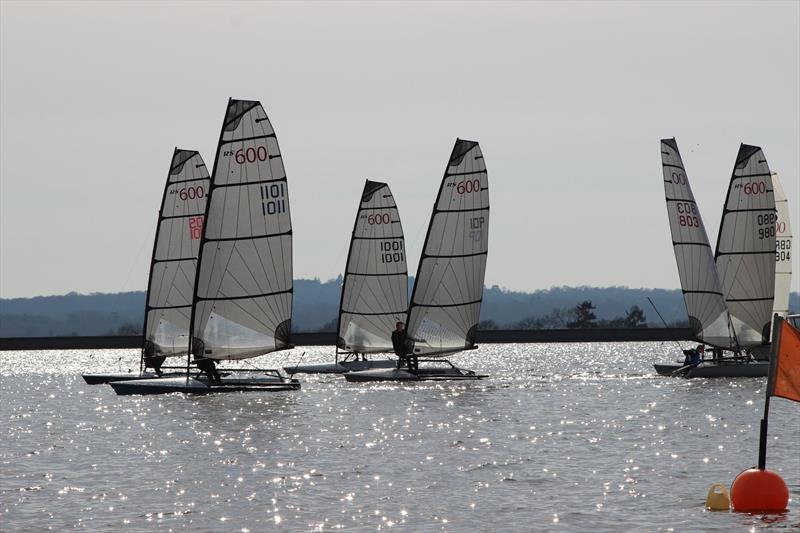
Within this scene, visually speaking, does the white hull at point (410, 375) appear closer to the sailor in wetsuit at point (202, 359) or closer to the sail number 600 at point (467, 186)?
the sail number 600 at point (467, 186)

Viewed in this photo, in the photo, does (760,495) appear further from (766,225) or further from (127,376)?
(766,225)

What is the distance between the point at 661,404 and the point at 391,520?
28539 mm

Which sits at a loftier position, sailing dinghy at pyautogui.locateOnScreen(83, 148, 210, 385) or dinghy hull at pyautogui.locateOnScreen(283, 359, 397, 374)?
sailing dinghy at pyautogui.locateOnScreen(83, 148, 210, 385)

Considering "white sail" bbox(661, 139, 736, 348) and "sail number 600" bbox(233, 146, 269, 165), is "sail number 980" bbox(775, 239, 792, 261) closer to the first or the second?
"white sail" bbox(661, 139, 736, 348)

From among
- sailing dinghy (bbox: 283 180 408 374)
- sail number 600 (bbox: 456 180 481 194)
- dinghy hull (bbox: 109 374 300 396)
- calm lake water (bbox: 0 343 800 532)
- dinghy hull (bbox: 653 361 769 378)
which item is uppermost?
sail number 600 (bbox: 456 180 481 194)

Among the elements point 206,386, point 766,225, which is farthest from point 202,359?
A: point 766,225

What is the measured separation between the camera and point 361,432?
41.0m

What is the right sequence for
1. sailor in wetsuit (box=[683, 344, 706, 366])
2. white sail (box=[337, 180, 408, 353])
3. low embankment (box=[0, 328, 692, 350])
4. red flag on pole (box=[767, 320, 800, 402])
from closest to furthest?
red flag on pole (box=[767, 320, 800, 402])
sailor in wetsuit (box=[683, 344, 706, 366])
white sail (box=[337, 180, 408, 353])
low embankment (box=[0, 328, 692, 350])

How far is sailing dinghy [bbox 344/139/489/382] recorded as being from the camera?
59.1 m

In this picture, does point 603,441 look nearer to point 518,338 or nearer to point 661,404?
Answer: point 661,404

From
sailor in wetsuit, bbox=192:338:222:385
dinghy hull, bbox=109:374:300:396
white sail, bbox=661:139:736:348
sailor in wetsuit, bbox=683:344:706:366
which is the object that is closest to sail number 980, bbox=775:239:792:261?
white sail, bbox=661:139:736:348

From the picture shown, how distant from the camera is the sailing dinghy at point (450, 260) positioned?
59.1m

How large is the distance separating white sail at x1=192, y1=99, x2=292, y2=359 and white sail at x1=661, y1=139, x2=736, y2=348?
64.9ft

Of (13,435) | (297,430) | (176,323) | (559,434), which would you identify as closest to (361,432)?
(297,430)
